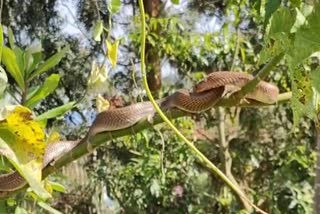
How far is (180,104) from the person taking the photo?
102cm

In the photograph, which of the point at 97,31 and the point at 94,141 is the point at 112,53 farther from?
the point at 94,141

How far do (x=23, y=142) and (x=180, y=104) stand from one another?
0.55 metres

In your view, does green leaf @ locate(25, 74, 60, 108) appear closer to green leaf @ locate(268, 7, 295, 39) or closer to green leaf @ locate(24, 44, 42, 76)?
green leaf @ locate(24, 44, 42, 76)

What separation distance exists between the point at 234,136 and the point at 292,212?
1003mm

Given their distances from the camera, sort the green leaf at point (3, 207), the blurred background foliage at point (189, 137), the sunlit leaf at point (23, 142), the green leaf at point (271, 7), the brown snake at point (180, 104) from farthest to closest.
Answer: the blurred background foliage at point (189, 137) → the green leaf at point (3, 207) → the brown snake at point (180, 104) → the green leaf at point (271, 7) → the sunlit leaf at point (23, 142)

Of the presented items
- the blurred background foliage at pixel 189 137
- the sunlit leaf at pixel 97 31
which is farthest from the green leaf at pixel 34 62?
the blurred background foliage at pixel 189 137

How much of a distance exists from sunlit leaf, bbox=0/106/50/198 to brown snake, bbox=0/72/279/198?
0.44 meters

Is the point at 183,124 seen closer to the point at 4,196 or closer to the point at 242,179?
the point at 242,179

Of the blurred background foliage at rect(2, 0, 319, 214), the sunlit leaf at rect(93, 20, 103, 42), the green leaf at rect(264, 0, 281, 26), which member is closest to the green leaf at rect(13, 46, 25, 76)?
the sunlit leaf at rect(93, 20, 103, 42)

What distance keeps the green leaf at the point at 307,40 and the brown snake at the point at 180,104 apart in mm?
413

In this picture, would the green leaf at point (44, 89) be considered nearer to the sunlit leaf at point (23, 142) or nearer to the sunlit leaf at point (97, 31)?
the sunlit leaf at point (97, 31)

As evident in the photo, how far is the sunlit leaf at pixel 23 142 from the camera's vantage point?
465mm

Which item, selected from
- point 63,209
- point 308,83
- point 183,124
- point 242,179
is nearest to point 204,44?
point 183,124

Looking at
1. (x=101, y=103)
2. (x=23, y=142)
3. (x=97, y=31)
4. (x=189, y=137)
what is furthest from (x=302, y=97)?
(x=189, y=137)
